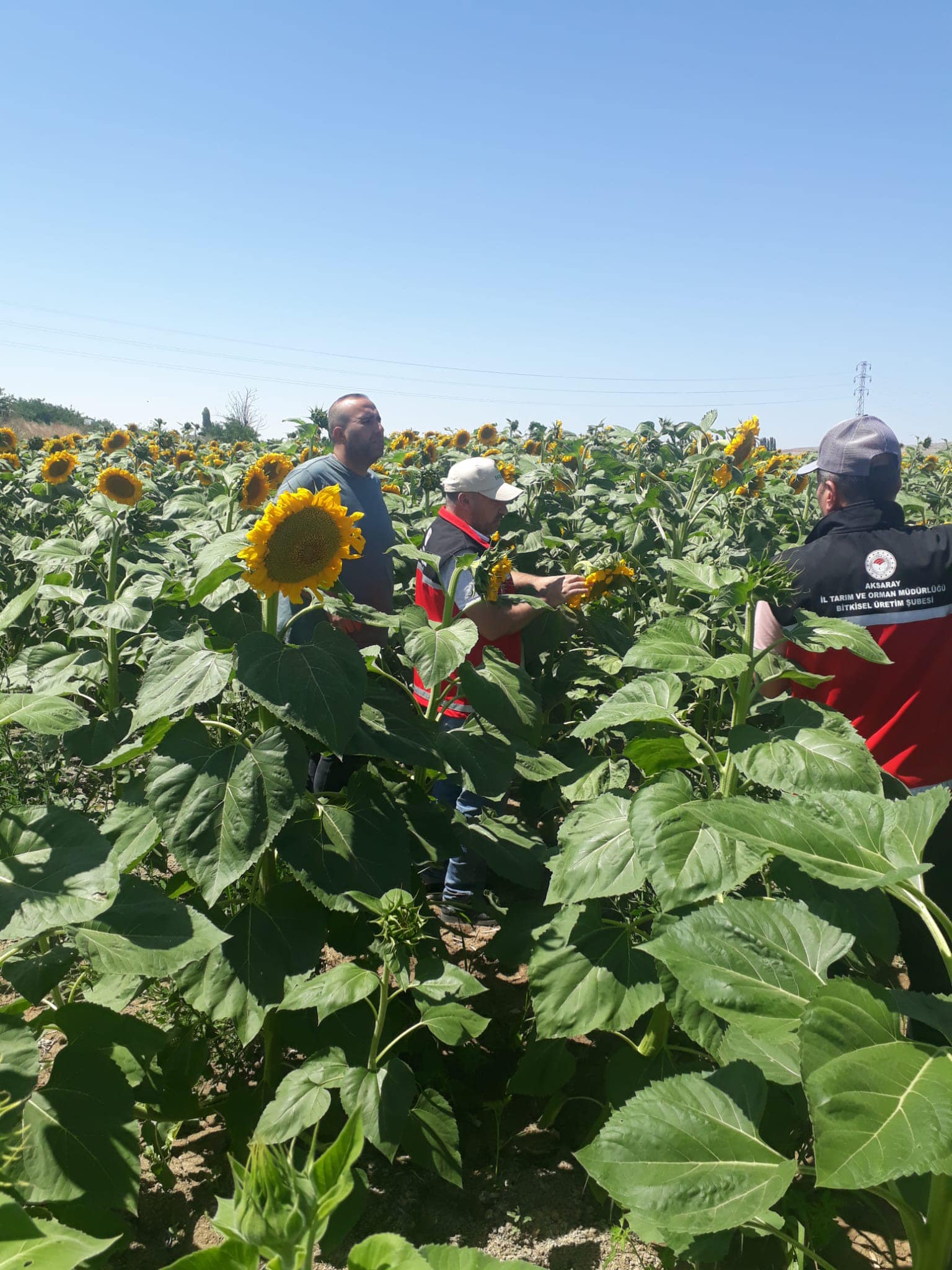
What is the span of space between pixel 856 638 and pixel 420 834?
1218 millimetres

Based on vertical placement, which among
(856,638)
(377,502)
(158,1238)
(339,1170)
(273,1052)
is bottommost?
(158,1238)

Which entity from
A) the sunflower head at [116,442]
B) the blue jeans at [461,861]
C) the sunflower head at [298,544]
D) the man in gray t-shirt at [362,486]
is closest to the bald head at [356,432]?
the man in gray t-shirt at [362,486]

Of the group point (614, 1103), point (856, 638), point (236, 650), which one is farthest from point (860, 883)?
point (236, 650)

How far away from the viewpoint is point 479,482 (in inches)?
154

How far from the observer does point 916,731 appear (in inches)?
111

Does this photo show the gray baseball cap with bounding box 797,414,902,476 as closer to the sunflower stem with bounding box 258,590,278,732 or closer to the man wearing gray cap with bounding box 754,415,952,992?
the man wearing gray cap with bounding box 754,415,952,992

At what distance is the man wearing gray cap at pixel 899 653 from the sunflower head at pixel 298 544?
1.29 metres

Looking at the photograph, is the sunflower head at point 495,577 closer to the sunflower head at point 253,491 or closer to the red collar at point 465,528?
the red collar at point 465,528

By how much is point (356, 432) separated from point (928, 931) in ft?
10.4

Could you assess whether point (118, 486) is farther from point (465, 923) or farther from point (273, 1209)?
point (273, 1209)

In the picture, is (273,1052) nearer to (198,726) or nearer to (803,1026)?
(198,726)

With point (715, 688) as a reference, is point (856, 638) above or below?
above

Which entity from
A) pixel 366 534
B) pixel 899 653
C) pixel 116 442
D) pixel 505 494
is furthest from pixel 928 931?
pixel 116 442

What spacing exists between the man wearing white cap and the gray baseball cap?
98 cm
